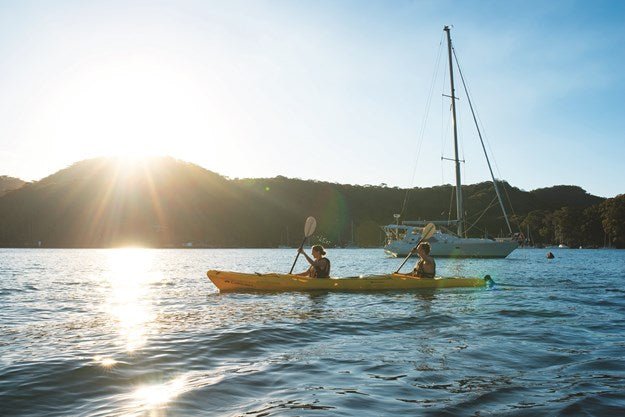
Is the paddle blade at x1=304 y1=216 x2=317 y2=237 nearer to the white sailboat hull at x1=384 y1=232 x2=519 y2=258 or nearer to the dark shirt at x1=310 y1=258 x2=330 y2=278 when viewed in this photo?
the dark shirt at x1=310 y1=258 x2=330 y2=278

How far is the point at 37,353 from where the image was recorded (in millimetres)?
8117

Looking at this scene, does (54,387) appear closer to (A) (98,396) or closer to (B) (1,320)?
(A) (98,396)

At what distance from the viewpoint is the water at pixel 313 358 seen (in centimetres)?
548

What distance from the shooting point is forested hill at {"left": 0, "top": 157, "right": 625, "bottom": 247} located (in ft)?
484

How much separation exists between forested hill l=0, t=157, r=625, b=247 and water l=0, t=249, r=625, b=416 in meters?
124

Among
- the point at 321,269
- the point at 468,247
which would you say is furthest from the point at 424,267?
the point at 468,247

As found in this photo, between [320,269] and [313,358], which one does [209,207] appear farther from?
[313,358]

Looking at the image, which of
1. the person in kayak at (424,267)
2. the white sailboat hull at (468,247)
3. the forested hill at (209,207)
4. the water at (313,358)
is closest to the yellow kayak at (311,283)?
the person in kayak at (424,267)

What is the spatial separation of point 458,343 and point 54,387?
6195mm

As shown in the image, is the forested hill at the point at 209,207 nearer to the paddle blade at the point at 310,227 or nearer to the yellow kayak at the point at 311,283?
the paddle blade at the point at 310,227

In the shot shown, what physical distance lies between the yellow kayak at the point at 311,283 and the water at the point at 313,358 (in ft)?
6.60

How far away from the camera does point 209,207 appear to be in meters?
171

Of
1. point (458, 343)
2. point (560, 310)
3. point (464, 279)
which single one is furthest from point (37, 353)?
point (464, 279)

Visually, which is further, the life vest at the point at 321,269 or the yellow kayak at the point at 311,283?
the life vest at the point at 321,269
